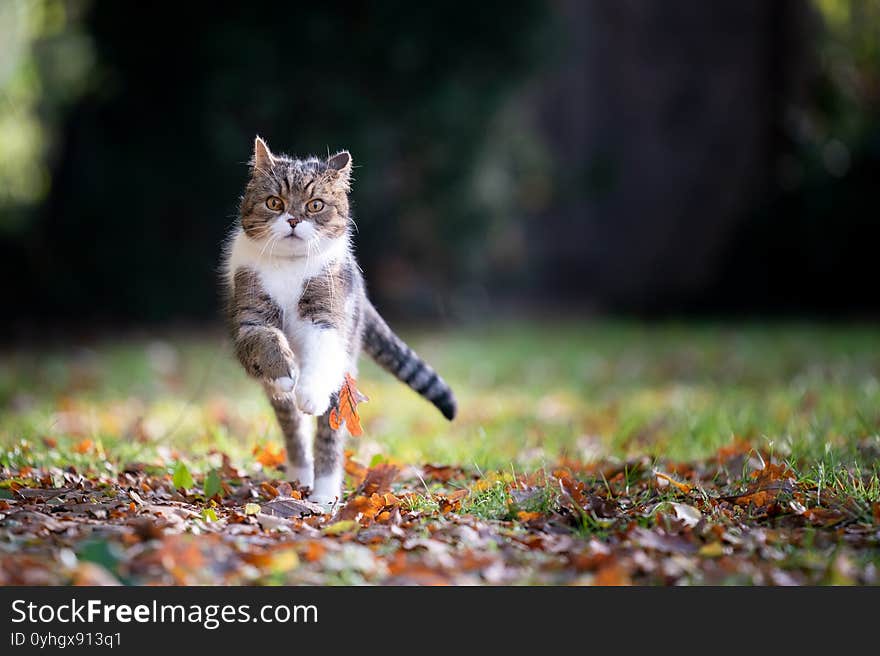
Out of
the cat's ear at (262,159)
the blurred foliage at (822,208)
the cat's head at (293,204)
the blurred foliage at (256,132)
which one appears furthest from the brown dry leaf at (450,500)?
the blurred foliage at (822,208)

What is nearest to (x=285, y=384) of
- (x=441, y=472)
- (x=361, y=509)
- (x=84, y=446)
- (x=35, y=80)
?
(x=361, y=509)

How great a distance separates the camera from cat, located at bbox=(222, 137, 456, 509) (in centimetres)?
368

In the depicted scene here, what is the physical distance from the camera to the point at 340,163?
4.03 metres

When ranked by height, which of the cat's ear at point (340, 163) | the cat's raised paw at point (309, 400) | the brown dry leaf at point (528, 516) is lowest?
the brown dry leaf at point (528, 516)

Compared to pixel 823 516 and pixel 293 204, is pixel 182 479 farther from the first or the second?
pixel 823 516

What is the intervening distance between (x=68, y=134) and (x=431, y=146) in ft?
14.7

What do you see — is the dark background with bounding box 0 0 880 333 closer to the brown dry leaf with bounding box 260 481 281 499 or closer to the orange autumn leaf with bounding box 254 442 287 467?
the orange autumn leaf with bounding box 254 442 287 467

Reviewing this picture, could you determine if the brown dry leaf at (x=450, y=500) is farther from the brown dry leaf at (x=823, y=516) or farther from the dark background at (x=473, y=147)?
the dark background at (x=473, y=147)

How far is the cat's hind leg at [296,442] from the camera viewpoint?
4.13m

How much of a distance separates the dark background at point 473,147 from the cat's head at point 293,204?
5.90m

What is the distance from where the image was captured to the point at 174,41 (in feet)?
35.0

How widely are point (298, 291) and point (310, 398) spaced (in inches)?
21.5

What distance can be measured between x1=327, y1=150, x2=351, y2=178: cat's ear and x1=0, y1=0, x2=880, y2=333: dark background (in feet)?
19.1
